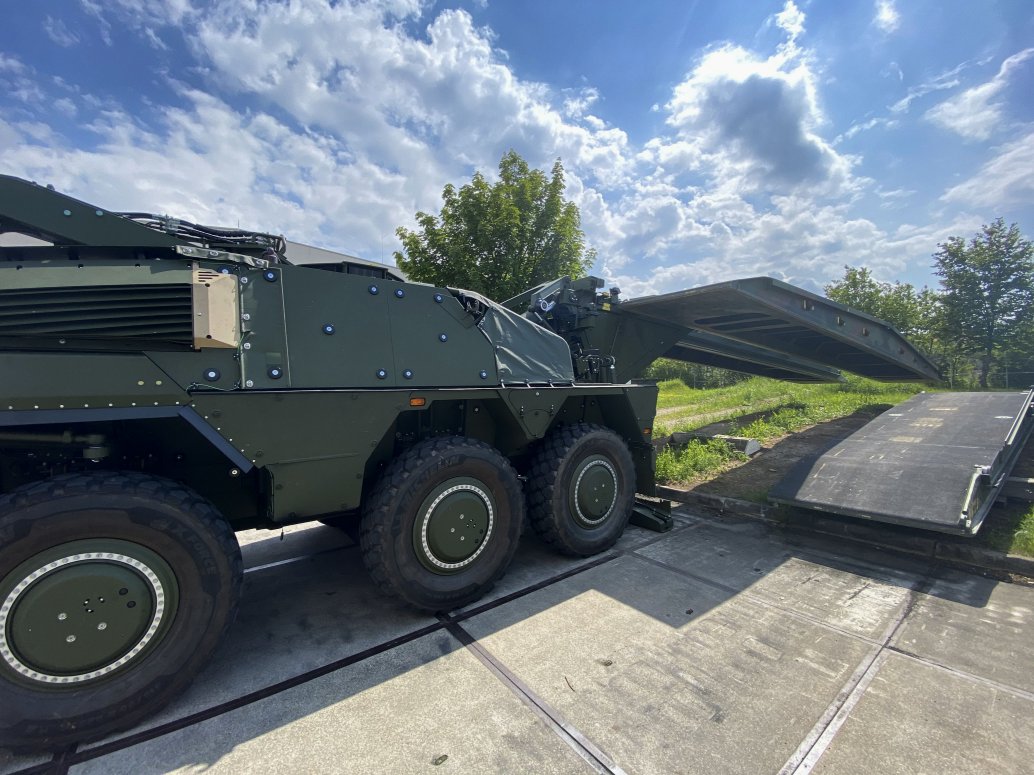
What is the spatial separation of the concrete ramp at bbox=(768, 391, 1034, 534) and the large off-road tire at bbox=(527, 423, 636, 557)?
1706 mm

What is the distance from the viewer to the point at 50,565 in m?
2.09

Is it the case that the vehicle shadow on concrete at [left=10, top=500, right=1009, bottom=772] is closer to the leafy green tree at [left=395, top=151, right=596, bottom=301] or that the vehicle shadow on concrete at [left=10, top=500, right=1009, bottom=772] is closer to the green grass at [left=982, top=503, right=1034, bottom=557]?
the green grass at [left=982, top=503, right=1034, bottom=557]

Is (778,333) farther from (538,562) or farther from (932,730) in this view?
(932,730)

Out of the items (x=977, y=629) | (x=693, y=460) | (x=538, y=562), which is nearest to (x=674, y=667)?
(x=538, y=562)

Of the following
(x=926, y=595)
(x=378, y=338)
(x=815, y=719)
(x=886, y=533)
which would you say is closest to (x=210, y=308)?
(x=378, y=338)

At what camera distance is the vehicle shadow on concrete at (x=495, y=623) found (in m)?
2.33

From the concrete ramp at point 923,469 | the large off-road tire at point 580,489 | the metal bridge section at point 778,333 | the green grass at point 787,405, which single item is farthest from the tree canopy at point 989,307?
the large off-road tire at point 580,489

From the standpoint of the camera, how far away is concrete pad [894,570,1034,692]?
2.63m

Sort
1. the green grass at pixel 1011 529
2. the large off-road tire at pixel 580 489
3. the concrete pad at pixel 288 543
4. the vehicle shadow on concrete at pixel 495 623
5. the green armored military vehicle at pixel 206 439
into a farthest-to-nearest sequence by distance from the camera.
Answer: the concrete pad at pixel 288 543, the large off-road tire at pixel 580 489, the green grass at pixel 1011 529, the vehicle shadow on concrete at pixel 495 623, the green armored military vehicle at pixel 206 439

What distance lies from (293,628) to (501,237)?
904cm

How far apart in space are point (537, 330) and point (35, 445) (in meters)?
3.32

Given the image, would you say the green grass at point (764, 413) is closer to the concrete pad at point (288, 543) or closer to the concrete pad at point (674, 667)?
the concrete pad at point (674, 667)

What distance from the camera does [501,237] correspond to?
10.7m

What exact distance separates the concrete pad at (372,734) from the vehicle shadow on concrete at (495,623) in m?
0.01
